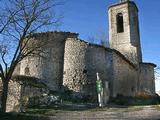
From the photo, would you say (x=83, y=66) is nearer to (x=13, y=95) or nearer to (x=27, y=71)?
(x=27, y=71)

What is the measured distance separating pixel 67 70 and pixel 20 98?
21.8 ft

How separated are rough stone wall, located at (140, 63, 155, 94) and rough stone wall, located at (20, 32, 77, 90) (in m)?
12.5

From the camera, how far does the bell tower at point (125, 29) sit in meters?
36.2

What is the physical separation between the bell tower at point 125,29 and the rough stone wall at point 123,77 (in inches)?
102

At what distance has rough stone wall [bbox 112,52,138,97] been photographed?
2841cm

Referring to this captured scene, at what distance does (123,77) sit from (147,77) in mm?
7034

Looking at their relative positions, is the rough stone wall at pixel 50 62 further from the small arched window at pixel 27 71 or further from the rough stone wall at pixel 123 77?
the rough stone wall at pixel 123 77

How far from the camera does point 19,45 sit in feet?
57.4

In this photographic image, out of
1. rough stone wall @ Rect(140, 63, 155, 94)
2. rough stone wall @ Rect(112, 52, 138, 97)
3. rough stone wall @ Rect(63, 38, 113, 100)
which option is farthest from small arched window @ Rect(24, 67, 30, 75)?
rough stone wall @ Rect(140, 63, 155, 94)

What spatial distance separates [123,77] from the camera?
3038 centimetres

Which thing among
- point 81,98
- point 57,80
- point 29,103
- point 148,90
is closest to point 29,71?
point 57,80

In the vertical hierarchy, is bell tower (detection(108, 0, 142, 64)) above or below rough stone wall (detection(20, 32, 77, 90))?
above

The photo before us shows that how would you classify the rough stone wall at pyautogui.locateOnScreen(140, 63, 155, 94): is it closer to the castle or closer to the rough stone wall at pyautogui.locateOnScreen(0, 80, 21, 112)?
the castle

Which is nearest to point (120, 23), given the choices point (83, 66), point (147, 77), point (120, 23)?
point (120, 23)
